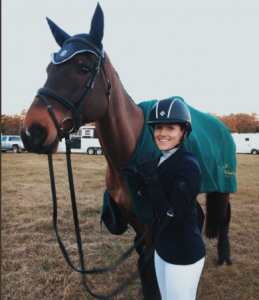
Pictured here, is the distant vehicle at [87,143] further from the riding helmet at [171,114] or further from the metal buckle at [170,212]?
the metal buckle at [170,212]

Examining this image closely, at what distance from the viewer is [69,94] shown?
1.61 metres

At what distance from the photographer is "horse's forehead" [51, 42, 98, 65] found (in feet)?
5.27

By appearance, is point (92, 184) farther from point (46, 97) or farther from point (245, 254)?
point (46, 97)

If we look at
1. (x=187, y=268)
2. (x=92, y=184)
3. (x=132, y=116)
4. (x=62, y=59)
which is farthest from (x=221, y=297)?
(x=92, y=184)

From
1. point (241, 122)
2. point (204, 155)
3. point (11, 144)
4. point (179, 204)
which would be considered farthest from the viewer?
point (241, 122)

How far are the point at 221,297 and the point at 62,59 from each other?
3.09 metres

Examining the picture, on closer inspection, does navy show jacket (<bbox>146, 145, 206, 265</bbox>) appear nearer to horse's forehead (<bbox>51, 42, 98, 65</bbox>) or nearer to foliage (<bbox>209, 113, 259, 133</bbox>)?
horse's forehead (<bbox>51, 42, 98, 65</bbox>)

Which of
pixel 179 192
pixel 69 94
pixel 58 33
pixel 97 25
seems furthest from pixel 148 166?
pixel 58 33

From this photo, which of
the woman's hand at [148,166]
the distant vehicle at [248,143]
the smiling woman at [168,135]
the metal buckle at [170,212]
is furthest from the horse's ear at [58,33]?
the distant vehicle at [248,143]

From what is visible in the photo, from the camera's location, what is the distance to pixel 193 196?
137 centimetres

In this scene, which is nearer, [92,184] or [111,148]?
[111,148]

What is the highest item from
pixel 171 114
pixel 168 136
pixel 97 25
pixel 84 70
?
pixel 97 25

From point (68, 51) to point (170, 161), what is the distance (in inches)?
44.7

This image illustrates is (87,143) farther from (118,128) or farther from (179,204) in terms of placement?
(179,204)
